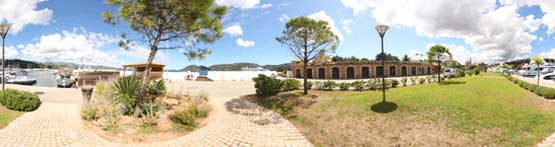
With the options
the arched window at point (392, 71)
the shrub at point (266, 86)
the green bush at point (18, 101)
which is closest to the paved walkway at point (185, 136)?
the green bush at point (18, 101)

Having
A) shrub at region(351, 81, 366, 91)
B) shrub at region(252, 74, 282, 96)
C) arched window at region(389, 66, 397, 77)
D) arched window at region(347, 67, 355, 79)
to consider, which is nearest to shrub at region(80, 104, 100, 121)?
shrub at region(252, 74, 282, 96)

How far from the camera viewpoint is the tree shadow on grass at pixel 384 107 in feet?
32.6

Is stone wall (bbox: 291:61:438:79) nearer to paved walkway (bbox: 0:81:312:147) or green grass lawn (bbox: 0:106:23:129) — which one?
paved walkway (bbox: 0:81:312:147)

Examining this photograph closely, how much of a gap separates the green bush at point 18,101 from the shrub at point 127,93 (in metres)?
3.60

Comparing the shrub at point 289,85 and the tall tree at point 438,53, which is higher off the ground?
the tall tree at point 438,53

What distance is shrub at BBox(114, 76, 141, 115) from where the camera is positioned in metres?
9.34

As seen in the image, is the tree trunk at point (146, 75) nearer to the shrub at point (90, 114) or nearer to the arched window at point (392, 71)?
the shrub at point (90, 114)

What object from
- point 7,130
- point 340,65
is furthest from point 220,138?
point 340,65

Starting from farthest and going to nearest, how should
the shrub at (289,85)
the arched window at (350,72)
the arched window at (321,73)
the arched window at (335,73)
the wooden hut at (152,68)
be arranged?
the arched window at (321,73) → the arched window at (335,73) → the arched window at (350,72) → the wooden hut at (152,68) → the shrub at (289,85)

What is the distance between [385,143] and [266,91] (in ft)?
30.0

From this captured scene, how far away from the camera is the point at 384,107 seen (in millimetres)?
10336

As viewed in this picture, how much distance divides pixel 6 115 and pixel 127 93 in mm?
3802

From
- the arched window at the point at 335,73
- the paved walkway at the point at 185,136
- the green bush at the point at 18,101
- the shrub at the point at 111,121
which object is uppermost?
the arched window at the point at 335,73

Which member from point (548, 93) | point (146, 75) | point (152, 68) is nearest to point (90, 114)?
point (146, 75)
